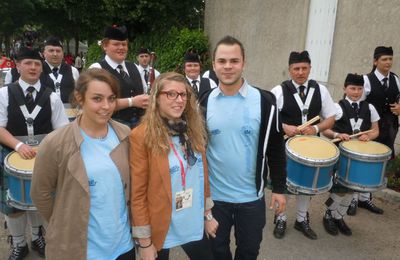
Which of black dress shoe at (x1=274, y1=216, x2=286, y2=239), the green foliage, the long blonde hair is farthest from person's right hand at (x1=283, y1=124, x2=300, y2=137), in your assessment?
the green foliage

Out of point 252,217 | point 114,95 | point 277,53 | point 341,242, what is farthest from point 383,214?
point 277,53

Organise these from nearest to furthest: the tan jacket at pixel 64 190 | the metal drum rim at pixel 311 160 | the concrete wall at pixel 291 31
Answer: the tan jacket at pixel 64 190
the metal drum rim at pixel 311 160
the concrete wall at pixel 291 31

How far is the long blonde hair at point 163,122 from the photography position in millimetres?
2246

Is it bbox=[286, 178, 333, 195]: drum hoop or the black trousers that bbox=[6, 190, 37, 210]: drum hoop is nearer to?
the black trousers

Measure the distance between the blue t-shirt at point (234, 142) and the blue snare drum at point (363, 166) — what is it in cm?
173

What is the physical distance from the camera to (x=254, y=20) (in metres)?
10.3

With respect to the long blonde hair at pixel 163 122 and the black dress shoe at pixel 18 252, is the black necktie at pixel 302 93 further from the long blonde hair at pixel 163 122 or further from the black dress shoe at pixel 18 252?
the black dress shoe at pixel 18 252

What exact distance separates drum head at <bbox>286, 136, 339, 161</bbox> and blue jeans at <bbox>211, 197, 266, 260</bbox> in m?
1.14

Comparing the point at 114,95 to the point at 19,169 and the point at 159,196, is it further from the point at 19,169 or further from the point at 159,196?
the point at 19,169

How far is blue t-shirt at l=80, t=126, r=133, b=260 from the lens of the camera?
2.18 metres

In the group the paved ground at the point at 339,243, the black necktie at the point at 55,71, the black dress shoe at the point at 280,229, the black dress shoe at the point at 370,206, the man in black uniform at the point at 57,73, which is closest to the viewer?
the paved ground at the point at 339,243

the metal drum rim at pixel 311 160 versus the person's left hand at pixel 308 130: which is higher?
the person's left hand at pixel 308 130

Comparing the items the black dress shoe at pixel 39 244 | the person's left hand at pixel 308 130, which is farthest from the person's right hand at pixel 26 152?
the person's left hand at pixel 308 130

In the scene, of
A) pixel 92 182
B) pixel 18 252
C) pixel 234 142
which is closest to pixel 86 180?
pixel 92 182
